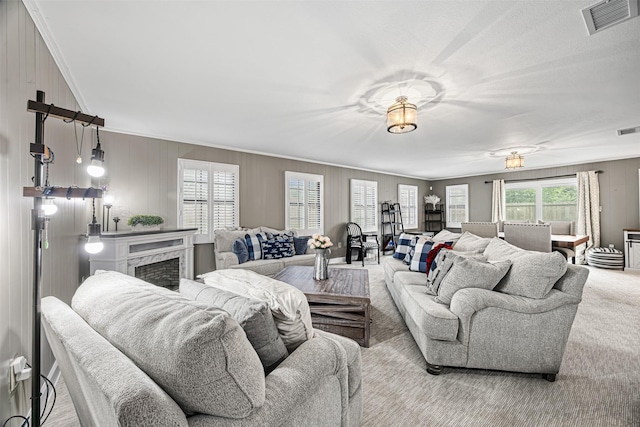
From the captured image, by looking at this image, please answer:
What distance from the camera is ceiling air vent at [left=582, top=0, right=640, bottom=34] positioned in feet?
5.21

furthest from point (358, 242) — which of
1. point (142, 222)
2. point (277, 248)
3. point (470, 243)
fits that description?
point (142, 222)

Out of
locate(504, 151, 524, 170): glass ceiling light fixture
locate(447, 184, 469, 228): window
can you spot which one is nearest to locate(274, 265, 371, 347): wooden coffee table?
locate(504, 151, 524, 170): glass ceiling light fixture

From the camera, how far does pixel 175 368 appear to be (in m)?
0.76

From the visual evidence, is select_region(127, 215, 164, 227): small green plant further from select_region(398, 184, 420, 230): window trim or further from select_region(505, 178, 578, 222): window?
select_region(505, 178, 578, 222): window

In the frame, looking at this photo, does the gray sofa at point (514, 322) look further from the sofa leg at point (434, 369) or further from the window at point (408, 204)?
the window at point (408, 204)

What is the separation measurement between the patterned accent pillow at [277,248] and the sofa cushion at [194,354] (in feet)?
12.0

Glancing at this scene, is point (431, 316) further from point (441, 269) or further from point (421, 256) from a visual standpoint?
point (421, 256)

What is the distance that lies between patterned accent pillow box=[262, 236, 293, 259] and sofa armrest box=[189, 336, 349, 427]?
3416mm

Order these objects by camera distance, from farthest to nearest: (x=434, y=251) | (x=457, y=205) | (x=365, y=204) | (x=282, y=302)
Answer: (x=457, y=205) < (x=365, y=204) < (x=434, y=251) < (x=282, y=302)

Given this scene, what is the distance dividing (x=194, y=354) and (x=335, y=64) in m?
2.23

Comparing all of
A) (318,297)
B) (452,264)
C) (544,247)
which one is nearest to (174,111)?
(318,297)

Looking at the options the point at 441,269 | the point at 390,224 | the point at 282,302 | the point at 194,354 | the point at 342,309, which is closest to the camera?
the point at 194,354

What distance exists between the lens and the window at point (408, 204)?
28.2 ft

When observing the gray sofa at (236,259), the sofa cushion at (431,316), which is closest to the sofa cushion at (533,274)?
the sofa cushion at (431,316)
